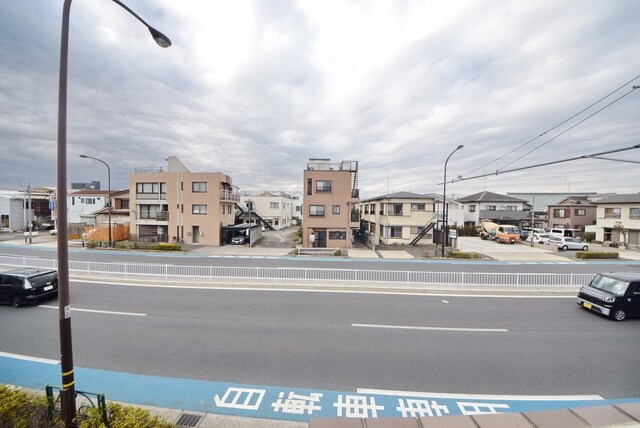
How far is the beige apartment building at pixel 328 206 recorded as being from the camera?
95.8ft

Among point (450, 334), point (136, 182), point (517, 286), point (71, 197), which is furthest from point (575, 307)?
point (71, 197)

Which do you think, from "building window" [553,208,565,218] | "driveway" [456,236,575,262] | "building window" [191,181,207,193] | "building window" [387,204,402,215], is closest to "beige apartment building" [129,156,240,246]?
"building window" [191,181,207,193]

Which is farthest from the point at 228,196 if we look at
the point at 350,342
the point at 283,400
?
the point at 283,400

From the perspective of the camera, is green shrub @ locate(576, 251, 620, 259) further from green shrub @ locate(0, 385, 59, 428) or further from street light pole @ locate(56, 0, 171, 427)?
green shrub @ locate(0, 385, 59, 428)

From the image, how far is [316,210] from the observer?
2950cm

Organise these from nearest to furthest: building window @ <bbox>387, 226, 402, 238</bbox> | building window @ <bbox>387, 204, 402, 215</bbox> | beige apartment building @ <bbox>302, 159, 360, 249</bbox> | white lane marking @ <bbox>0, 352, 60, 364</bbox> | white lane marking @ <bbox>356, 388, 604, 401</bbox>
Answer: white lane marking @ <bbox>356, 388, 604, 401</bbox>, white lane marking @ <bbox>0, 352, 60, 364</bbox>, beige apartment building @ <bbox>302, 159, 360, 249</bbox>, building window @ <bbox>387, 204, 402, 215</bbox>, building window @ <bbox>387, 226, 402, 238</bbox>

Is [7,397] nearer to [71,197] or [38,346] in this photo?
[38,346]

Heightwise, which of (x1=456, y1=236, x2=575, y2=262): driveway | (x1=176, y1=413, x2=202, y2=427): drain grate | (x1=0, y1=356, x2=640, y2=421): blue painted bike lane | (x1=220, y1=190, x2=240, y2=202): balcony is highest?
(x1=220, y1=190, x2=240, y2=202): balcony

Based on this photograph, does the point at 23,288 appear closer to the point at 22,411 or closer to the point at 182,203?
the point at 22,411

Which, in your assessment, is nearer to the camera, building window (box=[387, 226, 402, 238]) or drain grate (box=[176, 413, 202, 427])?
drain grate (box=[176, 413, 202, 427])

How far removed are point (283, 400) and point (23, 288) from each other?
487 inches

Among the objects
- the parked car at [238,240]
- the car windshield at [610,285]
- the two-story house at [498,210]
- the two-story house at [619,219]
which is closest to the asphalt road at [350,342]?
the car windshield at [610,285]

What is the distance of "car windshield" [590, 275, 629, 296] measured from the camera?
991cm

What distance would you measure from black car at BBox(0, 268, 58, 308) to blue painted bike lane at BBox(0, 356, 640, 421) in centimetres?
632
